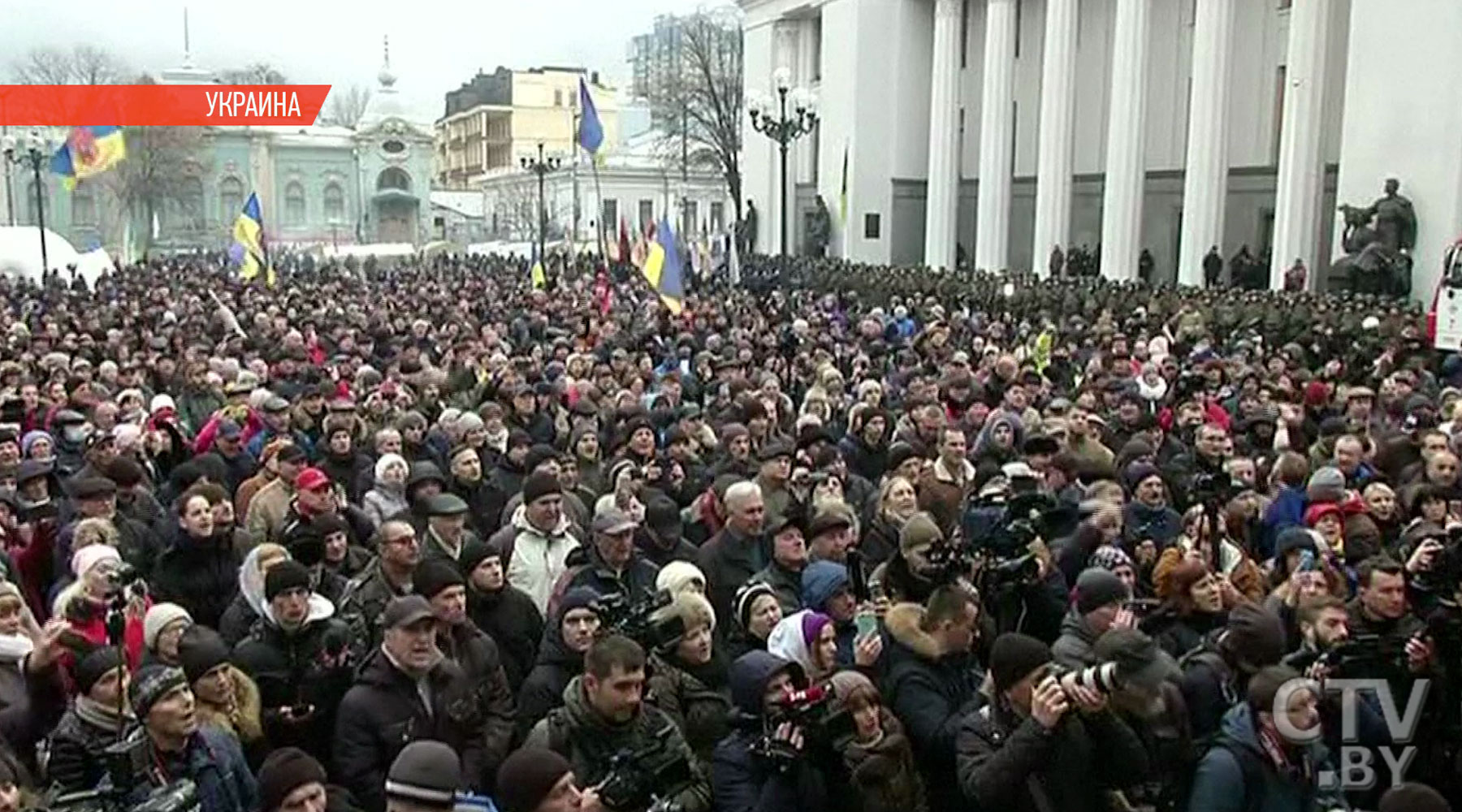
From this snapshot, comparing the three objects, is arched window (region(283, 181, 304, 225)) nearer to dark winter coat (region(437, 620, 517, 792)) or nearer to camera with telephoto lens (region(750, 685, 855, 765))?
dark winter coat (region(437, 620, 517, 792))

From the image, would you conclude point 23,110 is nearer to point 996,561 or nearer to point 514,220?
point 514,220

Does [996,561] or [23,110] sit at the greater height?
[23,110]

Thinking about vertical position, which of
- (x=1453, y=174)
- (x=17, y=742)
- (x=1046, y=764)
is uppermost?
(x=1453, y=174)

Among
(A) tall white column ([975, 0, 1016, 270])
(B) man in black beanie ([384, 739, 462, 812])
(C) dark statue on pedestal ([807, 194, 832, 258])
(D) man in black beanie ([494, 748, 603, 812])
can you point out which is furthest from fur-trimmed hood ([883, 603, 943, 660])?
(C) dark statue on pedestal ([807, 194, 832, 258])

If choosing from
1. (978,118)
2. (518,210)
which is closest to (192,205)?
(518,210)

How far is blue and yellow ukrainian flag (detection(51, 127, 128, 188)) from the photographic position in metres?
34.9

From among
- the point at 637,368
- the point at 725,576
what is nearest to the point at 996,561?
the point at 725,576

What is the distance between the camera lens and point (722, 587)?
715 cm

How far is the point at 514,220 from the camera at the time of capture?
86.9 metres

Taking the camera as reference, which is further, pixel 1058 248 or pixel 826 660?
pixel 1058 248

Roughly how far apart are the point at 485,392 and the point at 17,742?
7.45 metres

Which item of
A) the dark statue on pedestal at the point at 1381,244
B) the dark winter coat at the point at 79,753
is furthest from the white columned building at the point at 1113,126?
the dark winter coat at the point at 79,753

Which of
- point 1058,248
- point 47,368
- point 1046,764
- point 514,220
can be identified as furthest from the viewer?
point 514,220

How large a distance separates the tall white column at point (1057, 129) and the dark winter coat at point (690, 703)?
107 feet
